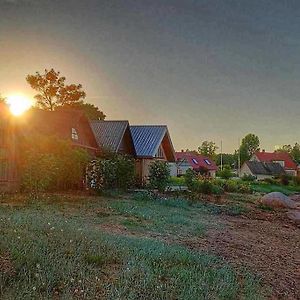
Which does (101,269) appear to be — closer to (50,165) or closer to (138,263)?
(138,263)

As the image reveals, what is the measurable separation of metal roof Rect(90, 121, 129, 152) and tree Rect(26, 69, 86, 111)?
40.3ft

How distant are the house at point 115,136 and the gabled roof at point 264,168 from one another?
154 ft

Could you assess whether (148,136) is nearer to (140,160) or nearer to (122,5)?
(140,160)

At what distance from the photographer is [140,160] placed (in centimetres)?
3294

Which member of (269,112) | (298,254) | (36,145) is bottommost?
(298,254)

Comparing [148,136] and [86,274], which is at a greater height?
[148,136]

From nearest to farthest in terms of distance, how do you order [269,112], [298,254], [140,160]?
[298,254] → [269,112] → [140,160]

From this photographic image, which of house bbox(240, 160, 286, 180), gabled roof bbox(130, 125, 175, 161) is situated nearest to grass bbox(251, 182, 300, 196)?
gabled roof bbox(130, 125, 175, 161)

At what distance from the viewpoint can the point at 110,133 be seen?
3069cm

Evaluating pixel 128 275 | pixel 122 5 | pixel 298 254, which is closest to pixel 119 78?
pixel 122 5

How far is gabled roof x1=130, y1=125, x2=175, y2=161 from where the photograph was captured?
32312 millimetres

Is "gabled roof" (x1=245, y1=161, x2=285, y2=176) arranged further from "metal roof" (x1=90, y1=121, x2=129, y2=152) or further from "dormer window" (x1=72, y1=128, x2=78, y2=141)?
"dormer window" (x1=72, y1=128, x2=78, y2=141)

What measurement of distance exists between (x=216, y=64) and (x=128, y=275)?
1538 centimetres

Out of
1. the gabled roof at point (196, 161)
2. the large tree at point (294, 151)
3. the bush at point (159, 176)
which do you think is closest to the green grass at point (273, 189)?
the bush at point (159, 176)
